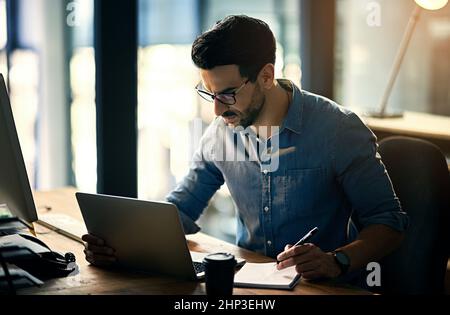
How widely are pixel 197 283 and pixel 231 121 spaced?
0.54 metres

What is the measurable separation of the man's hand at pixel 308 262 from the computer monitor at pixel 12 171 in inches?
25.4

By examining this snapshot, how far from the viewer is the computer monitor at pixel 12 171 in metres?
1.80

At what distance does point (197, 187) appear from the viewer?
2.24 m

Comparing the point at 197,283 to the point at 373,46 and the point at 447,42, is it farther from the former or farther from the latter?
the point at 373,46

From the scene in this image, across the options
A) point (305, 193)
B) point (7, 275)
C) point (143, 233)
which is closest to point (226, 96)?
point (305, 193)

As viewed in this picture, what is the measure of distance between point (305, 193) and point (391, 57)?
8.86ft

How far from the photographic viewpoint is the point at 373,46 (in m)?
4.68

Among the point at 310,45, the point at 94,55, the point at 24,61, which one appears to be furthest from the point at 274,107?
the point at 24,61

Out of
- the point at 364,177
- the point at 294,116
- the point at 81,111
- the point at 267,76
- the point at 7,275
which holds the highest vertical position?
the point at 267,76

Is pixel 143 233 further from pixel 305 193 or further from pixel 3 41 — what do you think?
pixel 3 41

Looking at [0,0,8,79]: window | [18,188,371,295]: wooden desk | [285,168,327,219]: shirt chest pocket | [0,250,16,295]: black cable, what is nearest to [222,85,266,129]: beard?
[285,168,327,219]: shirt chest pocket

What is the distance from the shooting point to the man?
6.32 feet

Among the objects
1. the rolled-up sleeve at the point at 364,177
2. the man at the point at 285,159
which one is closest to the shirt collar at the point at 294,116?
the man at the point at 285,159
